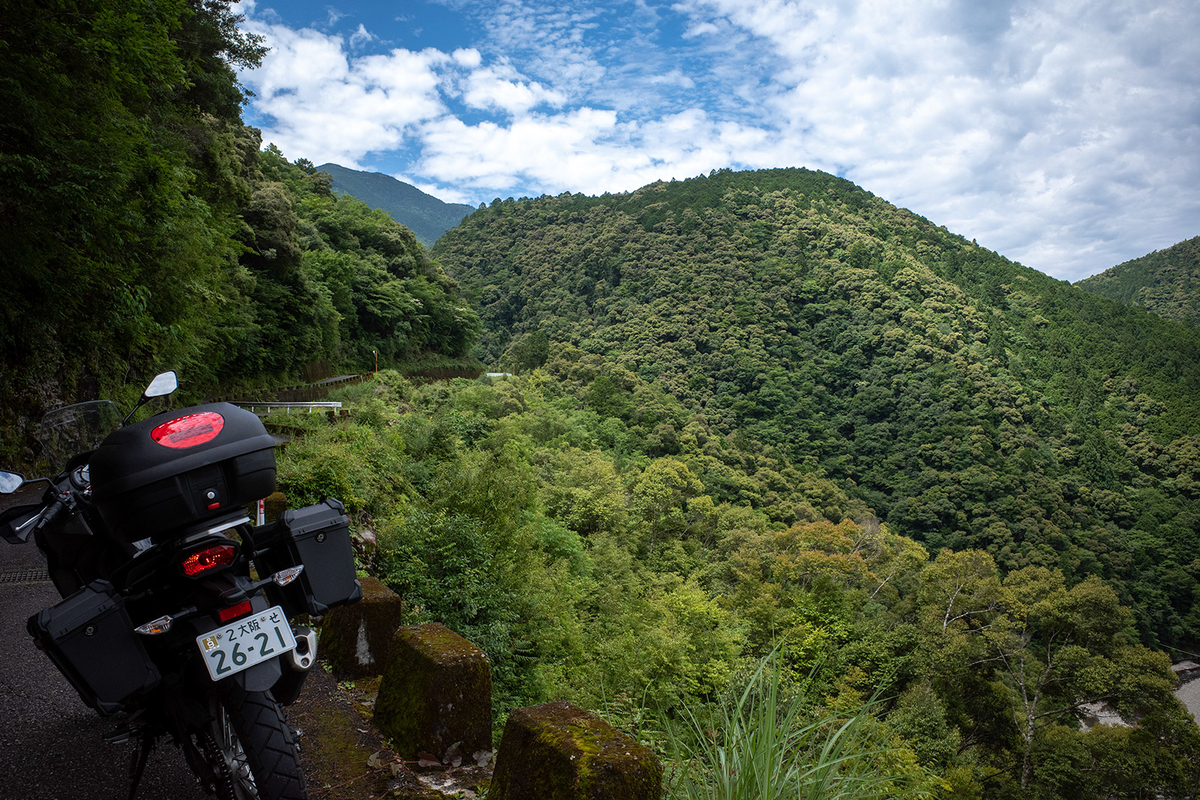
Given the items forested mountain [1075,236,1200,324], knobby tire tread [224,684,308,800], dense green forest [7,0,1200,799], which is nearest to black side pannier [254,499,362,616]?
knobby tire tread [224,684,308,800]

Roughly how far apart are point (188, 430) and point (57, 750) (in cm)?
193

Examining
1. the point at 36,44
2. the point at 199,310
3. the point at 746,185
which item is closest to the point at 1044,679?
the point at 199,310

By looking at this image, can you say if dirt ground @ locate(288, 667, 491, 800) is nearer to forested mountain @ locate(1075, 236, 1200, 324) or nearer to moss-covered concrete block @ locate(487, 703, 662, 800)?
moss-covered concrete block @ locate(487, 703, 662, 800)

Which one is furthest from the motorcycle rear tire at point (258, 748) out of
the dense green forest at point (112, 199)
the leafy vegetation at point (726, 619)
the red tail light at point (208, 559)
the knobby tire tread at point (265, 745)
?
the dense green forest at point (112, 199)

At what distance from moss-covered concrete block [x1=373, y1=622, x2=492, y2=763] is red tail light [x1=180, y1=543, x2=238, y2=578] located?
3.36 ft

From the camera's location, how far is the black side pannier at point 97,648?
5.40ft

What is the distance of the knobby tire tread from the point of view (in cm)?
185

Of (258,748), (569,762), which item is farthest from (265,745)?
(569,762)

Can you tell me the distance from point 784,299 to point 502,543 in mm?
79244

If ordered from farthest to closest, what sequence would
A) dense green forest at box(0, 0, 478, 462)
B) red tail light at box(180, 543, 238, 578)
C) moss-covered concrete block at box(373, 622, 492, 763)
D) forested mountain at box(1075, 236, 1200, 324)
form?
1. forested mountain at box(1075, 236, 1200, 324)
2. dense green forest at box(0, 0, 478, 462)
3. moss-covered concrete block at box(373, 622, 492, 763)
4. red tail light at box(180, 543, 238, 578)

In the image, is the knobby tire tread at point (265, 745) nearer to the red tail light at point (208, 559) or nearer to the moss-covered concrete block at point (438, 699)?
the red tail light at point (208, 559)

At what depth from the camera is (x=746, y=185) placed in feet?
341

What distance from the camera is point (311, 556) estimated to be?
2.14 metres

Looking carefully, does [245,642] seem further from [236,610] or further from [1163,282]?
[1163,282]
